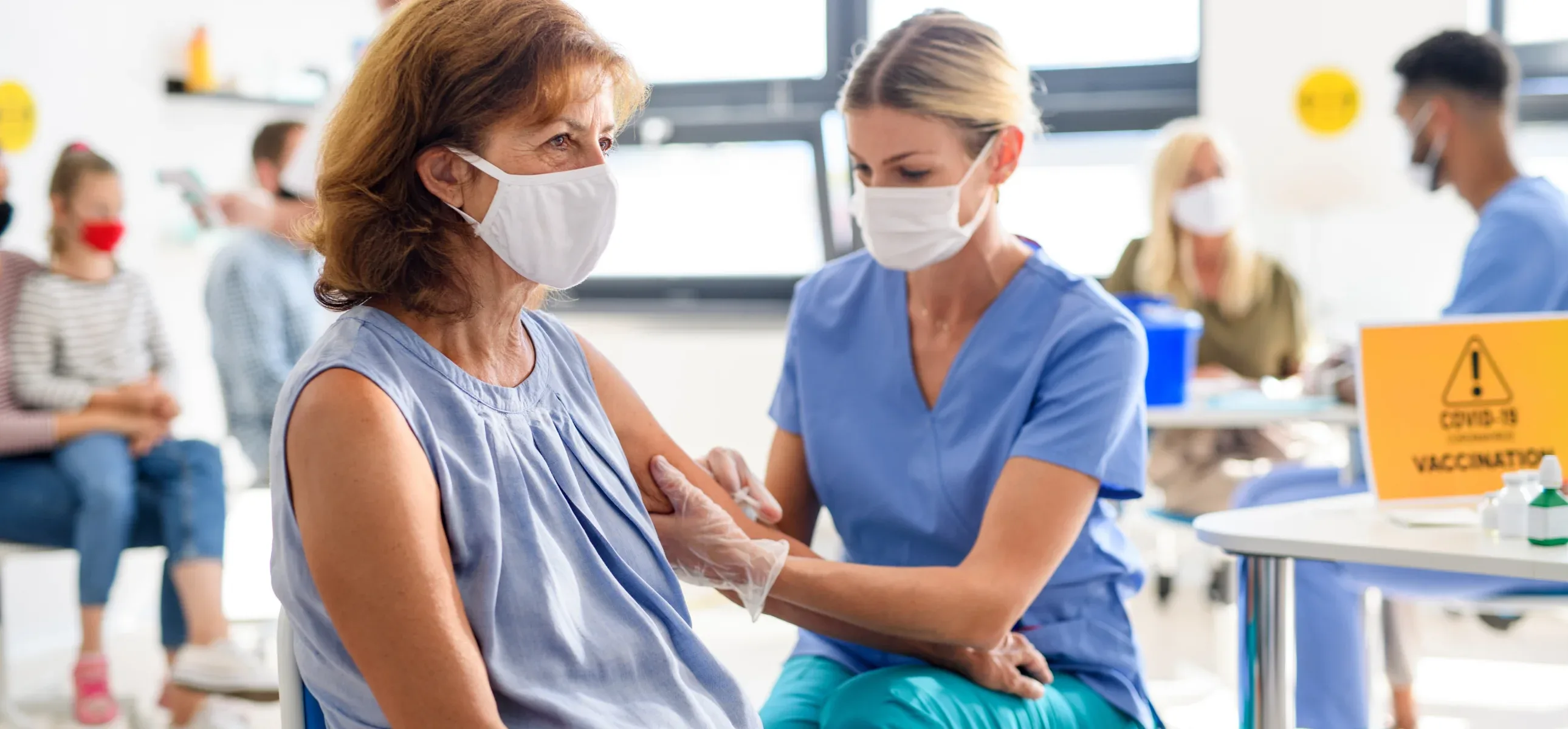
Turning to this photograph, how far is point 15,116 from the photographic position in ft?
11.1

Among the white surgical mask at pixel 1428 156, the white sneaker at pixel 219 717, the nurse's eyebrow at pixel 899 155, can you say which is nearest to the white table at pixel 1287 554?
the nurse's eyebrow at pixel 899 155

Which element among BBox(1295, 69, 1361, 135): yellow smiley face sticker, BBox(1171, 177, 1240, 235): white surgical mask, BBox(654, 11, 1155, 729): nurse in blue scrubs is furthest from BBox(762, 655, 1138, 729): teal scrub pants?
BBox(1295, 69, 1361, 135): yellow smiley face sticker

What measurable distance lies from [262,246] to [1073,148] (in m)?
2.55

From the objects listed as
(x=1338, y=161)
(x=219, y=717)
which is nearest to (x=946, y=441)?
(x=219, y=717)

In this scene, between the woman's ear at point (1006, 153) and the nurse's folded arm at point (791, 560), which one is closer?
the nurse's folded arm at point (791, 560)

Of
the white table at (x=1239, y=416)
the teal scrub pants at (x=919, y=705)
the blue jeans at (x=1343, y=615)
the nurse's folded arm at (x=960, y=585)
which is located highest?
the nurse's folded arm at (x=960, y=585)

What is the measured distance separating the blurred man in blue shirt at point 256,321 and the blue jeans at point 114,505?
191 mm

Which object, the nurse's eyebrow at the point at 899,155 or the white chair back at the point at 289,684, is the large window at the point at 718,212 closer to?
the nurse's eyebrow at the point at 899,155

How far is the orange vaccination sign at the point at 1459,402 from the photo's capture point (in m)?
1.62

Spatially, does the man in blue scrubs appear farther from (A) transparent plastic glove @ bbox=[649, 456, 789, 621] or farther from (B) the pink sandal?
(B) the pink sandal

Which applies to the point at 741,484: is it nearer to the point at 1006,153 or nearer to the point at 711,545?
the point at 711,545

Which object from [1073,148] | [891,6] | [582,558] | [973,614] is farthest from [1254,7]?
[582,558]

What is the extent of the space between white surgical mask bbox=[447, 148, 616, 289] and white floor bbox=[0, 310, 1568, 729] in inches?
82.2

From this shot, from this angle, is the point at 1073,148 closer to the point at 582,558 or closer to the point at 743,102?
the point at 743,102
